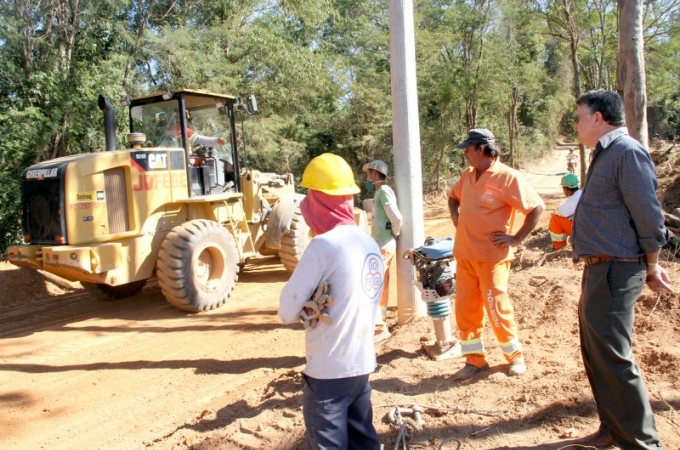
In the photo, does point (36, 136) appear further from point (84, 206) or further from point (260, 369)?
point (260, 369)

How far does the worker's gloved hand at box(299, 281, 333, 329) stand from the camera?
2.42 metres

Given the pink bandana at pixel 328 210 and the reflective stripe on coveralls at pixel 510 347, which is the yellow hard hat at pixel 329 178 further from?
the reflective stripe on coveralls at pixel 510 347

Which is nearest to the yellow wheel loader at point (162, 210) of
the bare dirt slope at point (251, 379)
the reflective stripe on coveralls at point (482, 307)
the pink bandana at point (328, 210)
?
the bare dirt slope at point (251, 379)

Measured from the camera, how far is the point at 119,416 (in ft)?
15.0

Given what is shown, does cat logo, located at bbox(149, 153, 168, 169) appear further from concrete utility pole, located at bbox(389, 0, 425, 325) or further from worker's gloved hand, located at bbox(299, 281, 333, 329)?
worker's gloved hand, located at bbox(299, 281, 333, 329)

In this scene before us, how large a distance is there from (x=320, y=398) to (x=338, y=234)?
710 mm

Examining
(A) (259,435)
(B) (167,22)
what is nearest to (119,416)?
(A) (259,435)

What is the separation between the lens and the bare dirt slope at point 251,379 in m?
3.48

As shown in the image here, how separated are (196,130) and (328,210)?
644cm

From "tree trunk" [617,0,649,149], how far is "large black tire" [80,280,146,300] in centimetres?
689

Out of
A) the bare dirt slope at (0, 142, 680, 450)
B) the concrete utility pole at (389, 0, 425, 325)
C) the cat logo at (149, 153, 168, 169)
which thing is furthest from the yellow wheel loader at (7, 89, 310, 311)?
the concrete utility pole at (389, 0, 425, 325)

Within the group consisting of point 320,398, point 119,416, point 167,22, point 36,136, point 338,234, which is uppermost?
point 167,22

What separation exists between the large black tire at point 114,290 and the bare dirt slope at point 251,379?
1.30 ft

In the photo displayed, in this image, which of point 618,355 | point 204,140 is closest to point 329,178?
point 618,355
